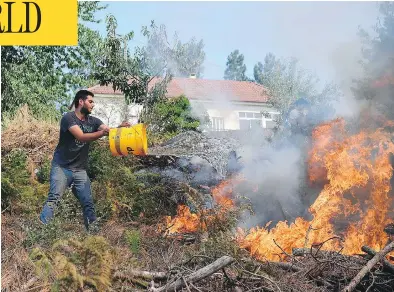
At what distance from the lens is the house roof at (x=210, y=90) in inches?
778

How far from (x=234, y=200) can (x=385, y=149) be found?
234 cm

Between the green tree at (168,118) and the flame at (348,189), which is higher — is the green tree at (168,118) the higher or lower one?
the higher one

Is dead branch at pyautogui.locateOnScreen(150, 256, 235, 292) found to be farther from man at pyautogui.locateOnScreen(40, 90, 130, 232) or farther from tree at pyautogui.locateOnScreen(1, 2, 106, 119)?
tree at pyautogui.locateOnScreen(1, 2, 106, 119)

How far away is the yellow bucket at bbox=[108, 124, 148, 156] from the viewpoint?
587 cm

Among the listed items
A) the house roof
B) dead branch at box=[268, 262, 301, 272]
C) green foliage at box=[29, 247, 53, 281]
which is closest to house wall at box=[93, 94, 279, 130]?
the house roof

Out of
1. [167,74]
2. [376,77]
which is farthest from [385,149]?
[167,74]

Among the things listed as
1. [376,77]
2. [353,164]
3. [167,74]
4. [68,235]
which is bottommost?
[68,235]

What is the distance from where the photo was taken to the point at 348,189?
7266mm

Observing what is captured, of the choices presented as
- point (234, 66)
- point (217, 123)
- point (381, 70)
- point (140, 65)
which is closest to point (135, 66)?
point (140, 65)

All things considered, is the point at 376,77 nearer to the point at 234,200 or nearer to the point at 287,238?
the point at 234,200

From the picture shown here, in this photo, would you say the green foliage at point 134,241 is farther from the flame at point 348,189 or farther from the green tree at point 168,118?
the green tree at point 168,118

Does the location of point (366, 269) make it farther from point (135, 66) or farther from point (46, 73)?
point (46, 73)

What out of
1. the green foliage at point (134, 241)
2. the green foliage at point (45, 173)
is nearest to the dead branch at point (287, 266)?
the green foliage at point (134, 241)

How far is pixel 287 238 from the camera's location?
573cm
